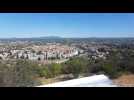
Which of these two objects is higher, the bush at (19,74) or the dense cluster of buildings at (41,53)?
the dense cluster of buildings at (41,53)

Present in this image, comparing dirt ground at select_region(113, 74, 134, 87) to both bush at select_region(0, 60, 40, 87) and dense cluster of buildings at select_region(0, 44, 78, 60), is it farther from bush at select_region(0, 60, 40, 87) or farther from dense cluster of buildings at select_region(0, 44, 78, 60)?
bush at select_region(0, 60, 40, 87)

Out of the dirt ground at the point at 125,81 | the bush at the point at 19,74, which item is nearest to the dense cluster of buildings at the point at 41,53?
the bush at the point at 19,74

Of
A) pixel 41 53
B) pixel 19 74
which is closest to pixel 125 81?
pixel 41 53

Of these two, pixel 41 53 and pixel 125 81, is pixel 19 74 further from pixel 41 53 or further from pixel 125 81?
pixel 125 81

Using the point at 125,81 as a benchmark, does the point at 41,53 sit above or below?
above

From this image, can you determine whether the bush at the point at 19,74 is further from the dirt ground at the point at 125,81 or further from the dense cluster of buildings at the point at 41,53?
the dirt ground at the point at 125,81

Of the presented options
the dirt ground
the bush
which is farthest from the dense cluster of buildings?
the dirt ground
